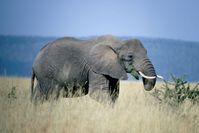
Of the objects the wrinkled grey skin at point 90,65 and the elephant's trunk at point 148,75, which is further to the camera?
the wrinkled grey skin at point 90,65

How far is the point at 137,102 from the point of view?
11.0 metres

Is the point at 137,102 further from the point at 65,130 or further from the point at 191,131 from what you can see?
the point at 65,130

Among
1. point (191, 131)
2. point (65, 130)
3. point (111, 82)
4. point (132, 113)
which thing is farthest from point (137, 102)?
point (65, 130)

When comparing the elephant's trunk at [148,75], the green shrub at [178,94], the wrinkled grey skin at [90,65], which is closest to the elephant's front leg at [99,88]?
the wrinkled grey skin at [90,65]

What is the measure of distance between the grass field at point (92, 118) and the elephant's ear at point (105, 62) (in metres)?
0.87

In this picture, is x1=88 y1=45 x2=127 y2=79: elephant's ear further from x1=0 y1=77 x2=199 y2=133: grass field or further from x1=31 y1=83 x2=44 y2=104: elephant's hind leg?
x1=31 y1=83 x2=44 y2=104: elephant's hind leg

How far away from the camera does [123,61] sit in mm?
10984

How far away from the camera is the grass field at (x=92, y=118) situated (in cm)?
813

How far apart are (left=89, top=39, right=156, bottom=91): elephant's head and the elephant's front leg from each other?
0.42 feet

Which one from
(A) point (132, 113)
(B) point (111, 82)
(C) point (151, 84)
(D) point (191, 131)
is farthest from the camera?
(B) point (111, 82)

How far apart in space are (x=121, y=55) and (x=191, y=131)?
2852 mm

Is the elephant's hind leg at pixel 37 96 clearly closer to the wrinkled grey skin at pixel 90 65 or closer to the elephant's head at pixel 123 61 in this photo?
the wrinkled grey skin at pixel 90 65

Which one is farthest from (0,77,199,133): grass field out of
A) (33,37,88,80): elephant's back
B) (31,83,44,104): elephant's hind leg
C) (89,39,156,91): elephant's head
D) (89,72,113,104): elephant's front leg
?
(31,83,44,104): elephant's hind leg

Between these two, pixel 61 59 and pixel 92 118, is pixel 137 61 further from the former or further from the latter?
pixel 92 118
